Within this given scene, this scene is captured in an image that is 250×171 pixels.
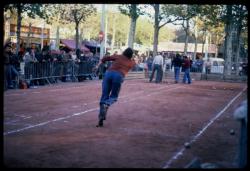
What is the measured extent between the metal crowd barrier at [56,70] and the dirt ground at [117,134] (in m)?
4.36

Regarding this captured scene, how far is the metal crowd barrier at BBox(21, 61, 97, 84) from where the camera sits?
19.2 m

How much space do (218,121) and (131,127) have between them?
2.77 meters

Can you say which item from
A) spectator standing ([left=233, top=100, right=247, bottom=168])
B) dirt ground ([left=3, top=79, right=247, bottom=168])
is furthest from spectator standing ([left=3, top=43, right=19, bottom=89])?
spectator standing ([left=233, top=100, right=247, bottom=168])

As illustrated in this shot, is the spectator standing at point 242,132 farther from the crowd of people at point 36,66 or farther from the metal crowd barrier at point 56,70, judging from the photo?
the metal crowd barrier at point 56,70

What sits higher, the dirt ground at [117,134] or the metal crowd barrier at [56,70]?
the metal crowd barrier at [56,70]

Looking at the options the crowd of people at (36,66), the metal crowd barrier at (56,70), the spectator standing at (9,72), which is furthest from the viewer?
the metal crowd barrier at (56,70)

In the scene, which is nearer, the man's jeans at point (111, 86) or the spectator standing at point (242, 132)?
the spectator standing at point (242, 132)

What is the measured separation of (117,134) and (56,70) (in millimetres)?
13582

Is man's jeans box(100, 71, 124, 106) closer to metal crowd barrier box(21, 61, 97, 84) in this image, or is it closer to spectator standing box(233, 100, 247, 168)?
spectator standing box(233, 100, 247, 168)

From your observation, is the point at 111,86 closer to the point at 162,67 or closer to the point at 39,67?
the point at 39,67

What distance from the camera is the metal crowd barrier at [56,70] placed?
19.2m

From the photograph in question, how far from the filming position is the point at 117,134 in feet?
29.6

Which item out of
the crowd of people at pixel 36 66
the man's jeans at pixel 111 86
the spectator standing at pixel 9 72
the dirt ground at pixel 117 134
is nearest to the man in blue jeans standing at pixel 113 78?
the man's jeans at pixel 111 86

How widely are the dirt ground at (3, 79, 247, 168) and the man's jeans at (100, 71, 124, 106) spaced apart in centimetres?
61
